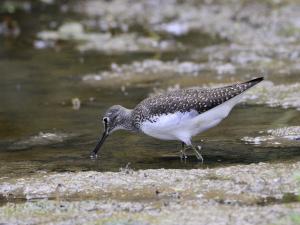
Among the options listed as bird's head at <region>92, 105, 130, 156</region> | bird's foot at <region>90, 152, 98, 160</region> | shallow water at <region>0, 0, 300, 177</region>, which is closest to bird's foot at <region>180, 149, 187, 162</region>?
shallow water at <region>0, 0, 300, 177</region>

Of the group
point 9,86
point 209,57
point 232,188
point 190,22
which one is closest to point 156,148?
point 232,188

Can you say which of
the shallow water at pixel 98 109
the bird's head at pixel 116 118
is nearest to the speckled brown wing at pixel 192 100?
the bird's head at pixel 116 118

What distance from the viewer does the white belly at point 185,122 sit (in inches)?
422

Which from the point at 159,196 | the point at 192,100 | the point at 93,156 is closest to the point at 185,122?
the point at 192,100

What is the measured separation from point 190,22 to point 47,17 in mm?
4902

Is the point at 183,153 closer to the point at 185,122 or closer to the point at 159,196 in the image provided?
the point at 185,122

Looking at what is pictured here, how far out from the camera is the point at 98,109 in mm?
14914

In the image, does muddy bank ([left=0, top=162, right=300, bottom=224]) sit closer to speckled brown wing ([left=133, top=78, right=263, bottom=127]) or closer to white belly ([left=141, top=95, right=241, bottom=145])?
white belly ([left=141, top=95, right=241, bottom=145])

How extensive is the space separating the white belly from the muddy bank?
860 millimetres

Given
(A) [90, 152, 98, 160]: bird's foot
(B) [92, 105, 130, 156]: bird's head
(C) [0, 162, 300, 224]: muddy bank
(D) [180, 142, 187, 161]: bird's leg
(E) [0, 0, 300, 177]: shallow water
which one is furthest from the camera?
(B) [92, 105, 130, 156]: bird's head

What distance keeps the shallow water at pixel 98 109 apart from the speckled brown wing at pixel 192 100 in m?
0.69

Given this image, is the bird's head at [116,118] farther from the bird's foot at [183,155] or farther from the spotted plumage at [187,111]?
the bird's foot at [183,155]

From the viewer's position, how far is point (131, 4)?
27.4 meters

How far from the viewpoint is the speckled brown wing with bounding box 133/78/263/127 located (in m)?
10.7
